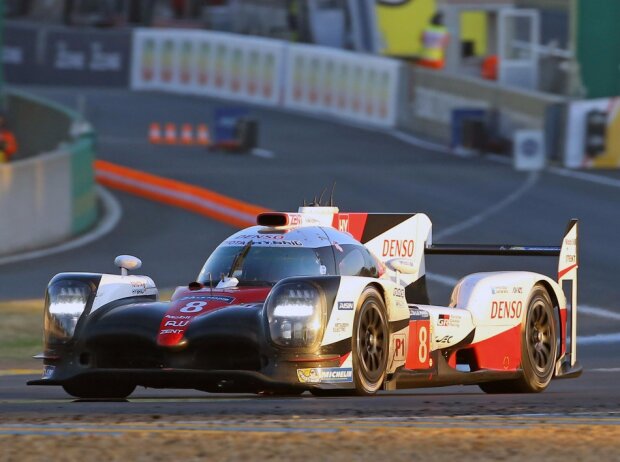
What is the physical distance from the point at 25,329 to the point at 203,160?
2001cm

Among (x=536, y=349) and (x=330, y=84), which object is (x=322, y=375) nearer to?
(x=536, y=349)

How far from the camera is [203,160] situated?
35.5m

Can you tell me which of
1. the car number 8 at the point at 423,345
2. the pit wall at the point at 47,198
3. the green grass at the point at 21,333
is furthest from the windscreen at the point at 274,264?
the pit wall at the point at 47,198

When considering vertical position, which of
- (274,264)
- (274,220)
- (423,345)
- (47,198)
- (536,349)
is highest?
(274,220)

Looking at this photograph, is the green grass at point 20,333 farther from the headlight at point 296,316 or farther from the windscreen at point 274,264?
the headlight at point 296,316

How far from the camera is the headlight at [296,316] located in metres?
9.27

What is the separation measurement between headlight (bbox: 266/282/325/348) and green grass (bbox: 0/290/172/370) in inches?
190

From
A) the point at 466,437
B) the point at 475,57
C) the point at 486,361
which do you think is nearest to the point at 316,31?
the point at 475,57

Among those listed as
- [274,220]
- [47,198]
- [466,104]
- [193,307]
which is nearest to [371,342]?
[193,307]

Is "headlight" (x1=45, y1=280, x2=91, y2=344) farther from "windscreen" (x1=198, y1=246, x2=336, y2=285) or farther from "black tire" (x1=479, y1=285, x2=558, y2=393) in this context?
"black tire" (x1=479, y1=285, x2=558, y2=393)

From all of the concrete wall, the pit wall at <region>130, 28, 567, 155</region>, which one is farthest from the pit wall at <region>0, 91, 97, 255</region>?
the pit wall at <region>130, 28, 567, 155</region>

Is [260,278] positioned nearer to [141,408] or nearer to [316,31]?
[141,408]

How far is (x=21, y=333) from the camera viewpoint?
15492 mm

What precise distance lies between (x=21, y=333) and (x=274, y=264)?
583 centimetres
